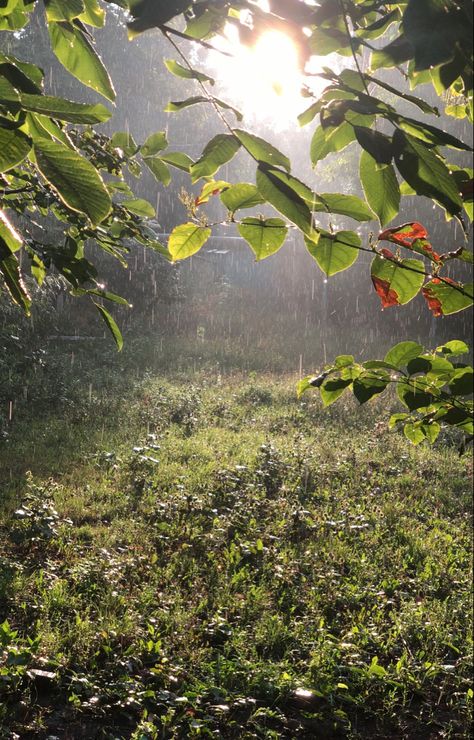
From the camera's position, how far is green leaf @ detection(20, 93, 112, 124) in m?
0.57

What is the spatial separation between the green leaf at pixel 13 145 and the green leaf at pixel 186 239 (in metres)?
0.43

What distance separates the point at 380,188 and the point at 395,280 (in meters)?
0.28

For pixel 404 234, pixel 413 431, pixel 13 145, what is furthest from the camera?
pixel 413 431

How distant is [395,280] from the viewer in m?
1.00

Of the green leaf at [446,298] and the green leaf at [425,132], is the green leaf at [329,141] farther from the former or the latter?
the green leaf at [446,298]

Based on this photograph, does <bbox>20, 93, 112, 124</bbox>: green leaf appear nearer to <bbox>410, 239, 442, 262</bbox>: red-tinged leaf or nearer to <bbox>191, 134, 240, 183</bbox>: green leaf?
<bbox>191, 134, 240, 183</bbox>: green leaf

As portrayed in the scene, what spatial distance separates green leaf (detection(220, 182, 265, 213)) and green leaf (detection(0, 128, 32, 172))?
33cm

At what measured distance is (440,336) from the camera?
1948 cm

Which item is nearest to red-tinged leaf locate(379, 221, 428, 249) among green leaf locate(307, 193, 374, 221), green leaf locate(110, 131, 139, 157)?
green leaf locate(307, 193, 374, 221)

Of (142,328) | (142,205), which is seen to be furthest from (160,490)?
(142,328)

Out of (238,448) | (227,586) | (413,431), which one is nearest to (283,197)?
A: (413,431)

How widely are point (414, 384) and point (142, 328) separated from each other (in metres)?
16.6

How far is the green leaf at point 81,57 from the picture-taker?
0.91 metres

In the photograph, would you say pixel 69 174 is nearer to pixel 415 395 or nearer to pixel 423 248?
pixel 423 248
